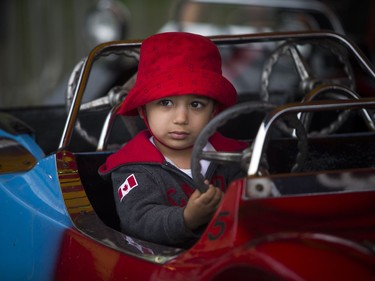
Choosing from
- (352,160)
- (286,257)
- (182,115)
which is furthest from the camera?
(352,160)

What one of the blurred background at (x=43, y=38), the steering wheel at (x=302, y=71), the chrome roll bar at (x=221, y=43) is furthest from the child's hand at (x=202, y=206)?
the blurred background at (x=43, y=38)

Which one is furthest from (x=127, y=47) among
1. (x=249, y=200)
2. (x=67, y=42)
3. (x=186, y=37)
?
(x=67, y=42)

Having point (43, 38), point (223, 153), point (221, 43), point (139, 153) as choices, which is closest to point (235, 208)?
point (223, 153)

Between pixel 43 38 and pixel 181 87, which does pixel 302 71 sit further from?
pixel 43 38

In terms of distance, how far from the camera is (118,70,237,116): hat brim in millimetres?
2396

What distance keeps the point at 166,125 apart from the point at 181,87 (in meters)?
0.13

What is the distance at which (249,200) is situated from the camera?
6.56 feet

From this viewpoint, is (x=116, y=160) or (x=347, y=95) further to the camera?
(x=347, y=95)

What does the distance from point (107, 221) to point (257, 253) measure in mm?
896

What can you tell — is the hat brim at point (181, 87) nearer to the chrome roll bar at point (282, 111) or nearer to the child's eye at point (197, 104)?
the child's eye at point (197, 104)

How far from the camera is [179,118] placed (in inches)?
95.7

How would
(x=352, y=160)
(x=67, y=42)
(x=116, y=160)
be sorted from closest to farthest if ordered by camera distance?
(x=116, y=160)
(x=352, y=160)
(x=67, y=42)

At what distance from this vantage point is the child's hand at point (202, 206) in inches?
84.7

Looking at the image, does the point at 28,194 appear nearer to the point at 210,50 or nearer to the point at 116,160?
the point at 116,160
